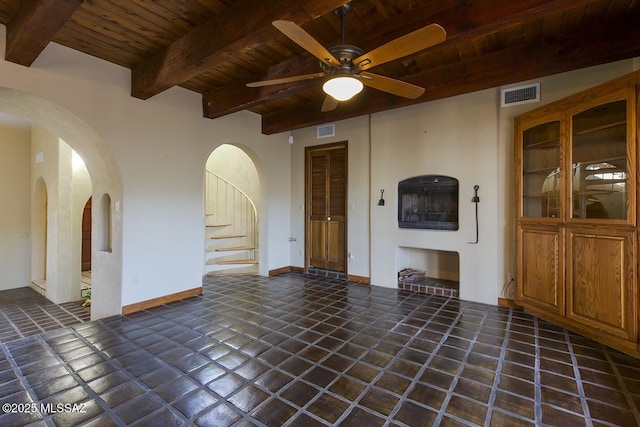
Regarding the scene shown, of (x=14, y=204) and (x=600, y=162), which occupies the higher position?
(x=600, y=162)

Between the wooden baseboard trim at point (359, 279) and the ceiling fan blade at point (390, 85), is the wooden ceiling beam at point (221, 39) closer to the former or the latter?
the ceiling fan blade at point (390, 85)

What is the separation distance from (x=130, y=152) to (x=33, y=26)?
1615mm

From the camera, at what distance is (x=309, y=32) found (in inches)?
113

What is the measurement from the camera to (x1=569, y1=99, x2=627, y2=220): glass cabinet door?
2775 mm

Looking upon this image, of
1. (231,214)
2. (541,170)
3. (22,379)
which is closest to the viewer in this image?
(22,379)

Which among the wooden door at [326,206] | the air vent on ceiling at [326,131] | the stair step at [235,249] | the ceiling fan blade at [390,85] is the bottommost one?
the stair step at [235,249]

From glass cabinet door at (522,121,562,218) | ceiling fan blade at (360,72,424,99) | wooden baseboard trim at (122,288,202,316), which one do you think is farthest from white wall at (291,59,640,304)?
wooden baseboard trim at (122,288,202,316)

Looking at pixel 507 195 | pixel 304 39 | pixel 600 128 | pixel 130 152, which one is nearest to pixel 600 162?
pixel 600 128

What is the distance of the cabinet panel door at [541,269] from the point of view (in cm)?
326

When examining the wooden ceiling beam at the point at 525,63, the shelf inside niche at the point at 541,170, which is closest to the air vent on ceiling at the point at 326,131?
the wooden ceiling beam at the point at 525,63

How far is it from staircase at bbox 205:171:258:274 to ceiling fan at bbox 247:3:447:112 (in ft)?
14.1

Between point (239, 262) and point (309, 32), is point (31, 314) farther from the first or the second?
point (309, 32)

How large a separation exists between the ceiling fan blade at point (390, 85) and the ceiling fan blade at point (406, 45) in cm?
19

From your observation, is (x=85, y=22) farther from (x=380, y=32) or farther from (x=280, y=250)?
(x=280, y=250)
